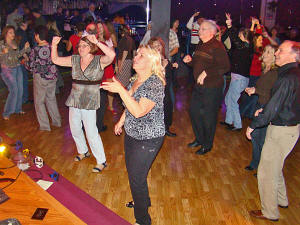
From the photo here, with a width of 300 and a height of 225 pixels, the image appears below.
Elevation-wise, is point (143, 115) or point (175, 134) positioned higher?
point (143, 115)

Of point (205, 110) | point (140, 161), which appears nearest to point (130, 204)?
point (140, 161)

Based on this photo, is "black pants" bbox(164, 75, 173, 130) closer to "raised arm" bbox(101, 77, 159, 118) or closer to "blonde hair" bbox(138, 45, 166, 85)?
"blonde hair" bbox(138, 45, 166, 85)

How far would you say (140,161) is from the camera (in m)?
2.61

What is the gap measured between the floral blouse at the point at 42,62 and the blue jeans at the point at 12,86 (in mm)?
822

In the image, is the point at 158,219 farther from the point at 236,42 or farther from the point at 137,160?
the point at 236,42

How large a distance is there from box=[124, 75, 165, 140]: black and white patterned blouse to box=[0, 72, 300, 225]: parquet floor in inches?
37.5

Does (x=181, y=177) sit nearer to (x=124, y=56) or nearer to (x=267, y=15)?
(x=124, y=56)

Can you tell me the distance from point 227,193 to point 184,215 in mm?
655

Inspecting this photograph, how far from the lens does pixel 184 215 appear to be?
3098 millimetres

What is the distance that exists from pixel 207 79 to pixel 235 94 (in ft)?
4.02

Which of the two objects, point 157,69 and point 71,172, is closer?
point 157,69

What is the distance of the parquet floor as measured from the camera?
314 cm

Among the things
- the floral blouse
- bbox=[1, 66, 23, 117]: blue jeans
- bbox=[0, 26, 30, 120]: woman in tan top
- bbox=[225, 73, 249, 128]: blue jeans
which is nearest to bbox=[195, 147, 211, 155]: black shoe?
bbox=[225, 73, 249, 128]: blue jeans

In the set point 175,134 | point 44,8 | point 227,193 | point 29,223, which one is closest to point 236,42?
point 175,134
